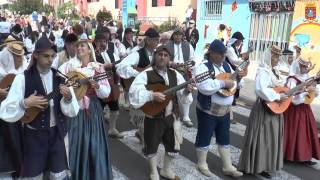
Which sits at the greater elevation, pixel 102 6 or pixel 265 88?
pixel 102 6

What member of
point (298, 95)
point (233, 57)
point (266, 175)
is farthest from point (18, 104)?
point (233, 57)

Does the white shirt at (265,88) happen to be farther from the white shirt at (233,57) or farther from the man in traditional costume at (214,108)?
the white shirt at (233,57)

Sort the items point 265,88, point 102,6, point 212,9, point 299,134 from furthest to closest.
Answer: point 102,6 → point 212,9 → point 299,134 → point 265,88

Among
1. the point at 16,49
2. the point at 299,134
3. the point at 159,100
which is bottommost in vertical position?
the point at 299,134

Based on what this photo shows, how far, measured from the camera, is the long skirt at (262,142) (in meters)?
5.24

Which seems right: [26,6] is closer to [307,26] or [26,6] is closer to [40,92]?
[307,26]

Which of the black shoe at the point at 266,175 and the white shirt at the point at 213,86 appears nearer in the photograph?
the white shirt at the point at 213,86

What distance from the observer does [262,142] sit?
5242mm

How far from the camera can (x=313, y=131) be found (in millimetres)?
5938

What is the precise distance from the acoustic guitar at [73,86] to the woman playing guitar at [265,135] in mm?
2126

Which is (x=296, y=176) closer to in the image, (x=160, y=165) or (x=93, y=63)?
(x=160, y=165)

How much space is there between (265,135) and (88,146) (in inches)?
89.7

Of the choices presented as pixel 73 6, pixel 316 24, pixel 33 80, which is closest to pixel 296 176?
pixel 33 80

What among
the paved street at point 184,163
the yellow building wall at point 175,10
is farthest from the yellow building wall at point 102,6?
the paved street at point 184,163
